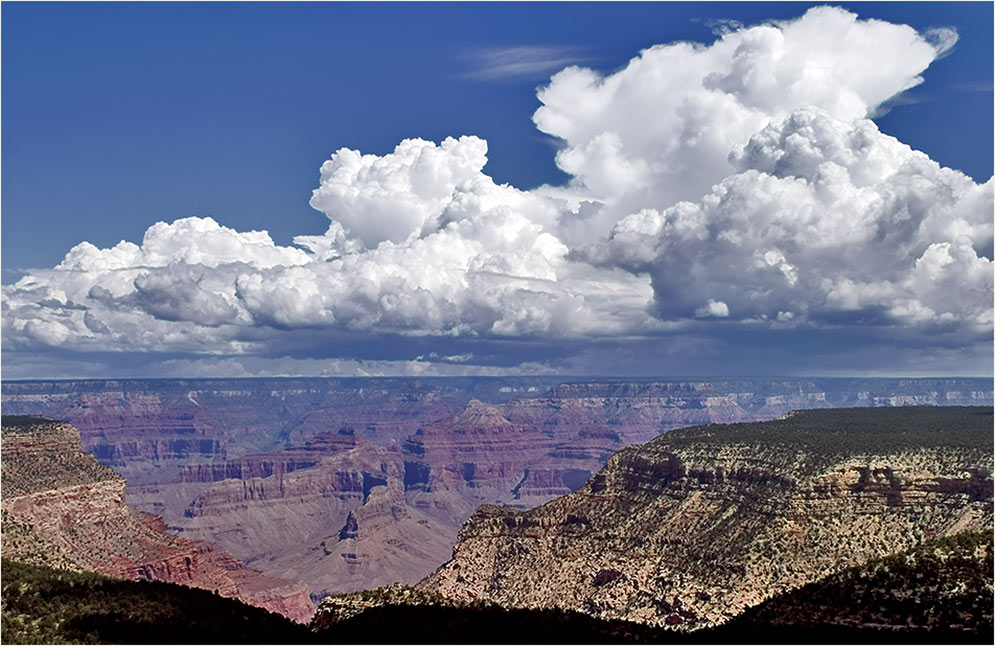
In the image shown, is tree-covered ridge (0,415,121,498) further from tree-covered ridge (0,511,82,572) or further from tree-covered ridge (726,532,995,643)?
tree-covered ridge (726,532,995,643)

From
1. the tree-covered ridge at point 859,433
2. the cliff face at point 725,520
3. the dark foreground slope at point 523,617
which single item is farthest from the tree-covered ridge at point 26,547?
the tree-covered ridge at point 859,433

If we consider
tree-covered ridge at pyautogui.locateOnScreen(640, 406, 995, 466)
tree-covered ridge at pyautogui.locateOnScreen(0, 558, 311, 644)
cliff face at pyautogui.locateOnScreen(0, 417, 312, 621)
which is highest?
tree-covered ridge at pyautogui.locateOnScreen(640, 406, 995, 466)

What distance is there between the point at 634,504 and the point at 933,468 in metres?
38.8

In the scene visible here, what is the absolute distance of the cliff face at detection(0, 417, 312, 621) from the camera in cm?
15650

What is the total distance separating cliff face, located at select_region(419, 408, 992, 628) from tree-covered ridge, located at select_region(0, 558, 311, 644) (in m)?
52.0

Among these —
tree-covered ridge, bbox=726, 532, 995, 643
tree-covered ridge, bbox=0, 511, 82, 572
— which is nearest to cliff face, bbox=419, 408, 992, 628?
tree-covered ridge, bbox=726, 532, 995, 643

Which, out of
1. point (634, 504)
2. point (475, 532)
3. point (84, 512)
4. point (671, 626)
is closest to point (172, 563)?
→ point (84, 512)

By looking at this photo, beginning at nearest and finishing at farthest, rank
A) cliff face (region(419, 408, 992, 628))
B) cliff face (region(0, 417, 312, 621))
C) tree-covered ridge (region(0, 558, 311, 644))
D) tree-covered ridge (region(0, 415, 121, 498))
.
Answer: tree-covered ridge (region(0, 558, 311, 644)) → cliff face (region(419, 408, 992, 628)) → cliff face (region(0, 417, 312, 621)) → tree-covered ridge (region(0, 415, 121, 498))

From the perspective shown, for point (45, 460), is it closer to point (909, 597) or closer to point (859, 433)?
point (859, 433)

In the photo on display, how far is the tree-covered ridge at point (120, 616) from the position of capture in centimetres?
6438

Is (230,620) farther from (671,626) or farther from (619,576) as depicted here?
(619,576)

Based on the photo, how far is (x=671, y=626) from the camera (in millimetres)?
110000

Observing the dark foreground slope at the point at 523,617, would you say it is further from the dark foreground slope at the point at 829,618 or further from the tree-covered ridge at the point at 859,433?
the tree-covered ridge at the point at 859,433

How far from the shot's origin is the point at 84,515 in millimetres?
169375
